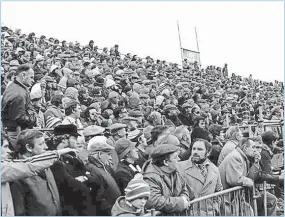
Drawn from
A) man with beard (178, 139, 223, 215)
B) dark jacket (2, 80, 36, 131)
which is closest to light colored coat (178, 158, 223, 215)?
man with beard (178, 139, 223, 215)

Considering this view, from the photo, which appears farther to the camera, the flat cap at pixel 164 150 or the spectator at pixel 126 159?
the spectator at pixel 126 159

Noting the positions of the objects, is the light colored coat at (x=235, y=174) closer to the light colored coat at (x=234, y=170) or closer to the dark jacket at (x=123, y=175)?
the light colored coat at (x=234, y=170)

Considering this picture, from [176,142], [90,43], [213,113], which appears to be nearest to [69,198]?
[176,142]

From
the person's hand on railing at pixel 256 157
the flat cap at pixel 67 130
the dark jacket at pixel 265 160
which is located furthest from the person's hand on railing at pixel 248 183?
the flat cap at pixel 67 130

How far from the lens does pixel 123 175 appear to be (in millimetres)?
7805

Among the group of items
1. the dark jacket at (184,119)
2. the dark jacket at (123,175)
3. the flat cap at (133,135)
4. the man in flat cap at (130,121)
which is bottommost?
the dark jacket at (123,175)

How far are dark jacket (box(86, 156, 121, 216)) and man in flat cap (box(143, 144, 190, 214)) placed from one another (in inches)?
16.3

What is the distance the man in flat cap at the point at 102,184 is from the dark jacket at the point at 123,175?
0.33 ft

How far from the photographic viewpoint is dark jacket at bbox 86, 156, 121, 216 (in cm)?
728

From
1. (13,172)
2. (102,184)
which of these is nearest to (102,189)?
(102,184)

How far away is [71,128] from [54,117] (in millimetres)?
3031

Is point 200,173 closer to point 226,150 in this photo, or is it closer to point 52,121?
point 226,150

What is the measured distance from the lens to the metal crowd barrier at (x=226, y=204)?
749 cm

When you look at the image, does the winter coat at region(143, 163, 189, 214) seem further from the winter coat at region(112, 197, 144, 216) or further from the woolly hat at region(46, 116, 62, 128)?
the woolly hat at region(46, 116, 62, 128)
